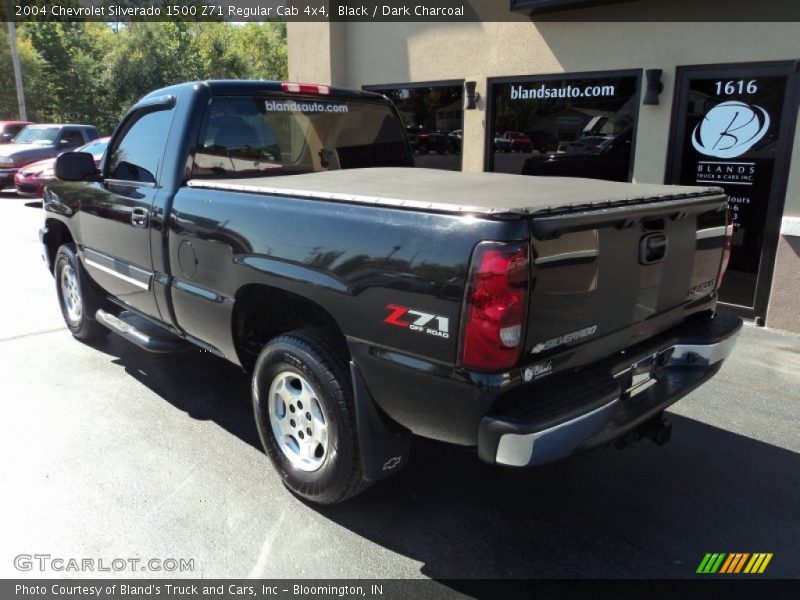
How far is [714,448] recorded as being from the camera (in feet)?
12.4

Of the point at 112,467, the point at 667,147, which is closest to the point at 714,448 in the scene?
the point at 112,467

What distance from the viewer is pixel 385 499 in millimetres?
3248

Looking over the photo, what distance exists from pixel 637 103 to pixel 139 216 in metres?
5.41

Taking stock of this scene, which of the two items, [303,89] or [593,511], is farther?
[303,89]

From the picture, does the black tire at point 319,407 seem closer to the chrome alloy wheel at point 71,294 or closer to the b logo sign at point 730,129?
the chrome alloy wheel at point 71,294

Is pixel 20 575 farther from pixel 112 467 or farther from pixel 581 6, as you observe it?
pixel 581 6

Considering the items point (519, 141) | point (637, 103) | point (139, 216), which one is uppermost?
point (637, 103)

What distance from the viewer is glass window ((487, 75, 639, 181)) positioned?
7.14 m

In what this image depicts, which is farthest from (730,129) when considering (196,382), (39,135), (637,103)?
(39,135)

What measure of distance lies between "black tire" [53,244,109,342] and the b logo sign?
5964 millimetres

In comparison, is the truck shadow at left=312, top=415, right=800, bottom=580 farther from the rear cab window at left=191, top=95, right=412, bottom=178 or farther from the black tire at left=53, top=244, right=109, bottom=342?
the black tire at left=53, top=244, right=109, bottom=342

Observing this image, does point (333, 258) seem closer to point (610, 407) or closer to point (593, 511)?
point (610, 407)

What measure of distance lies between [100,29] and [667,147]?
5142 cm

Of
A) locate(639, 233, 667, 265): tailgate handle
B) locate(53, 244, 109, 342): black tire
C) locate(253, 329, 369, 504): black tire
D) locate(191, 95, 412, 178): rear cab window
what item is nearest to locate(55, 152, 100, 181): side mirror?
locate(53, 244, 109, 342): black tire
